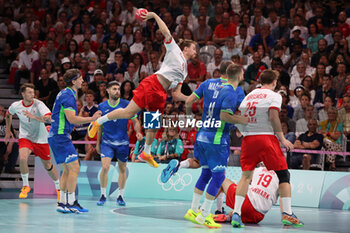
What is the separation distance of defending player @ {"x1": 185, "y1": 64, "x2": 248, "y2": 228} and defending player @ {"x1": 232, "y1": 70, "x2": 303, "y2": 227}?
0.68ft

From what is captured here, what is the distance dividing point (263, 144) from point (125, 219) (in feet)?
8.24

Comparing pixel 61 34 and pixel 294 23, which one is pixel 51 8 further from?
pixel 294 23

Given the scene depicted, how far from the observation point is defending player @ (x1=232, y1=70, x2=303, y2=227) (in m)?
8.30

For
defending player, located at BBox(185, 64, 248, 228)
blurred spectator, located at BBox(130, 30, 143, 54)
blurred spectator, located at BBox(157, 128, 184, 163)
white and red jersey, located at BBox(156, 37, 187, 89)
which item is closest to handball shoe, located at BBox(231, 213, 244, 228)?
defending player, located at BBox(185, 64, 248, 228)

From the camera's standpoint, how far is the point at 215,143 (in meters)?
8.41

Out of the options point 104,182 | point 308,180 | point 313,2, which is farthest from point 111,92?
point 313,2

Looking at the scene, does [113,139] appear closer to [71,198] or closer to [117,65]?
[71,198]

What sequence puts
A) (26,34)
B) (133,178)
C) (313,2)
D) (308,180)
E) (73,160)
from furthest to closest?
1. (26,34)
2. (313,2)
3. (133,178)
4. (308,180)
5. (73,160)

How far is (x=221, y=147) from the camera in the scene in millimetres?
8430

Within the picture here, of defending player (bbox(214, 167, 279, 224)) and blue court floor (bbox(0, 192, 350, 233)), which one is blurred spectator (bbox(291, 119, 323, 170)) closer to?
blue court floor (bbox(0, 192, 350, 233))

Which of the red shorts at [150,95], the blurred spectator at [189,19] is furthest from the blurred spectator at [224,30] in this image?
the red shorts at [150,95]

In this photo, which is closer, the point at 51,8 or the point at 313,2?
the point at 313,2

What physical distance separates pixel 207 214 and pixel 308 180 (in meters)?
4.85

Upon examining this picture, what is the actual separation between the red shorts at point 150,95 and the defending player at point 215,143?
0.78 metres
